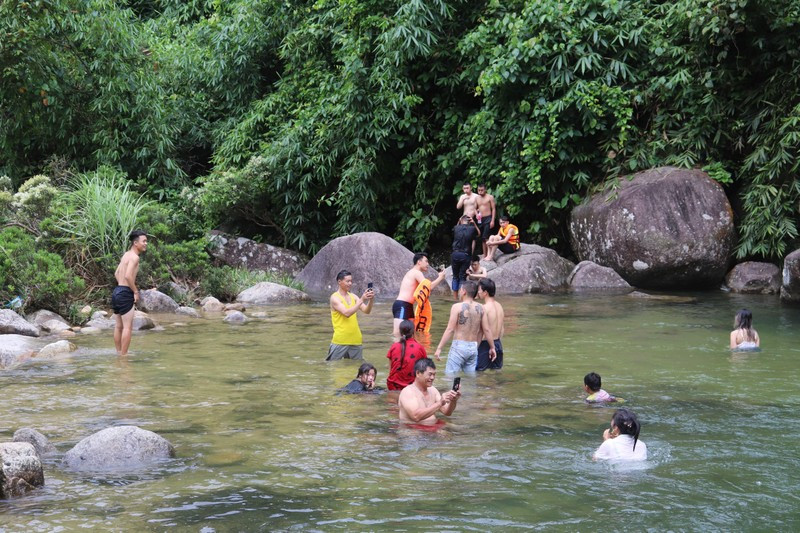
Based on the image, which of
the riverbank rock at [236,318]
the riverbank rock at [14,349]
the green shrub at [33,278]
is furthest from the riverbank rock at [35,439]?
the riverbank rock at [236,318]

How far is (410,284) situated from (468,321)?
1.86 m

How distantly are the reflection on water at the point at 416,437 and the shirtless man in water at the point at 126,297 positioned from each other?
0.37 meters

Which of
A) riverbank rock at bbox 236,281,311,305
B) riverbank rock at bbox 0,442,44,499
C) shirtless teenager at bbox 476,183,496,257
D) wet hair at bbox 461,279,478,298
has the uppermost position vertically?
shirtless teenager at bbox 476,183,496,257

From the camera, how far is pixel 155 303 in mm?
15789

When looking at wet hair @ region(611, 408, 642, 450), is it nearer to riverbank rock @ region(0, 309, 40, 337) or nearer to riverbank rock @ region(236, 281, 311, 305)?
riverbank rock @ region(0, 309, 40, 337)

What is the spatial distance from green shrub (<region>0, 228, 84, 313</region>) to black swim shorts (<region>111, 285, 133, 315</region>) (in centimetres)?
298

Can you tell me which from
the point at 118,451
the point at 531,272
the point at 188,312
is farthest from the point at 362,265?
the point at 118,451

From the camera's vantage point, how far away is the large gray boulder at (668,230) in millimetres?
18281

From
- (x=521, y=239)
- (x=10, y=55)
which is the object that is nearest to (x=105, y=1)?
(x=10, y=55)

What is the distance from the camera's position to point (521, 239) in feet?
72.3

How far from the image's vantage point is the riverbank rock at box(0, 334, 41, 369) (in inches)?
426

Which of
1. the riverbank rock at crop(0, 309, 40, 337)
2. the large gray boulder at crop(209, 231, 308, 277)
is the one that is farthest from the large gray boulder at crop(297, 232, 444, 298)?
the riverbank rock at crop(0, 309, 40, 337)

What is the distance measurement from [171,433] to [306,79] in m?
16.2

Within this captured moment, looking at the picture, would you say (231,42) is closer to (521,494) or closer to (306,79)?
(306,79)
